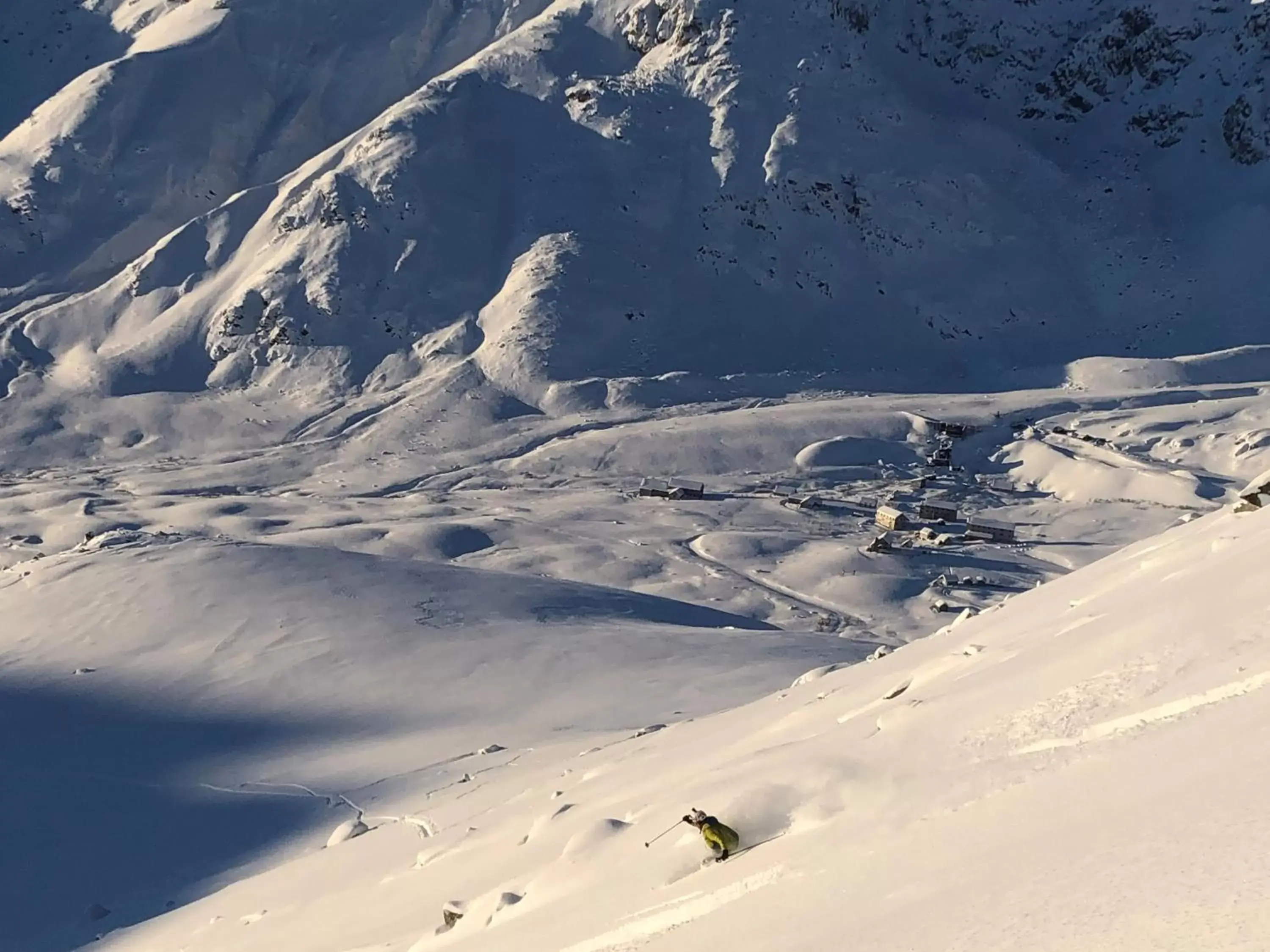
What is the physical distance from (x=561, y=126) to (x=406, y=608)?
189 ft

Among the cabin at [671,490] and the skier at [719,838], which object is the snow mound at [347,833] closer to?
the skier at [719,838]

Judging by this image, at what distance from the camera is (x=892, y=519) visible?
46281 mm

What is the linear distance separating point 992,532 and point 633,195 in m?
39.3

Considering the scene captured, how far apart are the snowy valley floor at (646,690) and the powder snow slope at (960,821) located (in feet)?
0.09

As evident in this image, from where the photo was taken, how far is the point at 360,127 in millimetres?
84500

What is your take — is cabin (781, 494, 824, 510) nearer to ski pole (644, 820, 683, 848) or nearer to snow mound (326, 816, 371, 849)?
snow mound (326, 816, 371, 849)

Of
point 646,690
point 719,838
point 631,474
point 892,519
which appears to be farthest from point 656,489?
point 719,838

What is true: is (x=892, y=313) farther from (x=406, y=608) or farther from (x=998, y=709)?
(x=998, y=709)

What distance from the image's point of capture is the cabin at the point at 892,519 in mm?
46188

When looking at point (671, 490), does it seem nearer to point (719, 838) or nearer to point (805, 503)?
point (805, 503)

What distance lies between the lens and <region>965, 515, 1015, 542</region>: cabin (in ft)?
148

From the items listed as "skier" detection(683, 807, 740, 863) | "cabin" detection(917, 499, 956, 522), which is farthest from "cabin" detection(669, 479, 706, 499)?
"skier" detection(683, 807, 740, 863)

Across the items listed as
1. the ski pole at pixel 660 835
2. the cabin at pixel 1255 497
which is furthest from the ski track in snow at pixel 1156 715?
the cabin at pixel 1255 497

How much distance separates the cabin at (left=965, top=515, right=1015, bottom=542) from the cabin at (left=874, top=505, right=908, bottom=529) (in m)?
2.35
